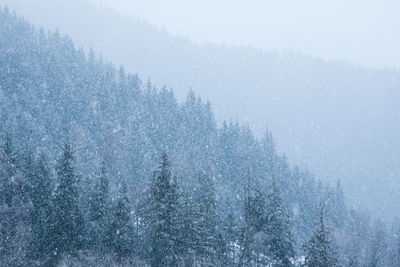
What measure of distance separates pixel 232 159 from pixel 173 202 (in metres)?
56.4

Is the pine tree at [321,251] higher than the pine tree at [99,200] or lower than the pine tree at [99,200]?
lower

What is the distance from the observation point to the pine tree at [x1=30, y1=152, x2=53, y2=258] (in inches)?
1334

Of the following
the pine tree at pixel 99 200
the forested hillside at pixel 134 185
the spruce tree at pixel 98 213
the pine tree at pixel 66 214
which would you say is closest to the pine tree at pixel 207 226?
the forested hillside at pixel 134 185

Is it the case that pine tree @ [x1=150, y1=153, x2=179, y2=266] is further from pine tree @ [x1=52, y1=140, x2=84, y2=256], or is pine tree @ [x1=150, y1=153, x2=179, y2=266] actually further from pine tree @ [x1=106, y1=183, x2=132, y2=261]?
pine tree @ [x1=52, y1=140, x2=84, y2=256]

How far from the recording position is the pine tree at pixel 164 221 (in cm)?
3178

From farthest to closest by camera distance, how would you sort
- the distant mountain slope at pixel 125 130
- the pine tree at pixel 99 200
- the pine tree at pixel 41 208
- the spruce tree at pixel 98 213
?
the distant mountain slope at pixel 125 130 → the pine tree at pixel 99 200 → the spruce tree at pixel 98 213 → the pine tree at pixel 41 208

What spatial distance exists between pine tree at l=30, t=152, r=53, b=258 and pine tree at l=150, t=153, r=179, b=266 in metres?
10.9

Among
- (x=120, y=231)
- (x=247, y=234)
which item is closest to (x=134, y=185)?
(x=120, y=231)

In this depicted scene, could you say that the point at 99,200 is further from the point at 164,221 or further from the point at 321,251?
the point at 321,251

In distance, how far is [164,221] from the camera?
31531 millimetres

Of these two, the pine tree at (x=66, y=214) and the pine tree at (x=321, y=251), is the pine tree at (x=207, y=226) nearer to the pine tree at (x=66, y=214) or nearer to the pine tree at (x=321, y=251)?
the pine tree at (x=321, y=251)

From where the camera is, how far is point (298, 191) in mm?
91438

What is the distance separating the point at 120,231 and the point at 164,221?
6.31 meters

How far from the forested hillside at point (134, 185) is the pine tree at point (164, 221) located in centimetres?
12
